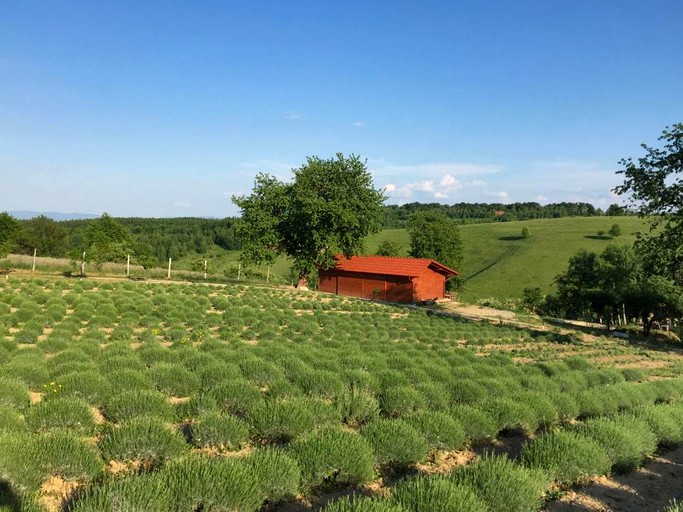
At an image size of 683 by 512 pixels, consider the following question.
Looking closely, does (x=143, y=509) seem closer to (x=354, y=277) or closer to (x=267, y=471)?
(x=267, y=471)

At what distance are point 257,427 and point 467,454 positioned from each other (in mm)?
2952

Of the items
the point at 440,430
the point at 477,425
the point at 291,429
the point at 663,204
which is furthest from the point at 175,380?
the point at 663,204

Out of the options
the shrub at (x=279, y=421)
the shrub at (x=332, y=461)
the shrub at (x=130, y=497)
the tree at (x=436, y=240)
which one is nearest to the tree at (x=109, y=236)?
the tree at (x=436, y=240)

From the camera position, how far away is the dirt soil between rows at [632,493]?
5043mm

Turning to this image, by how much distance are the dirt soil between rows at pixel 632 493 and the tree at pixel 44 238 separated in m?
87.6

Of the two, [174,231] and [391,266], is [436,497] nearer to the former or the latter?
[391,266]

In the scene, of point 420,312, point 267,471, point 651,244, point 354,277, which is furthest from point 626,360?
point 354,277

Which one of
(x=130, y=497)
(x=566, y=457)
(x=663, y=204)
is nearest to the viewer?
(x=130, y=497)

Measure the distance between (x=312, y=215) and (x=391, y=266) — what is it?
9770mm

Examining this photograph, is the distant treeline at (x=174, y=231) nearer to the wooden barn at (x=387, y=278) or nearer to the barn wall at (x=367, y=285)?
the wooden barn at (x=387, y=278)

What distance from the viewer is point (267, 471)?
4.26m

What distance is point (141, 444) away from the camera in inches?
190

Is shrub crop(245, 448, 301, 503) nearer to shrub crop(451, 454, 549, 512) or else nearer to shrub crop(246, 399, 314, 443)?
shrub crop(246, 399, 314, 443)

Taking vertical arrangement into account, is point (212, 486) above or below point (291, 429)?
above
